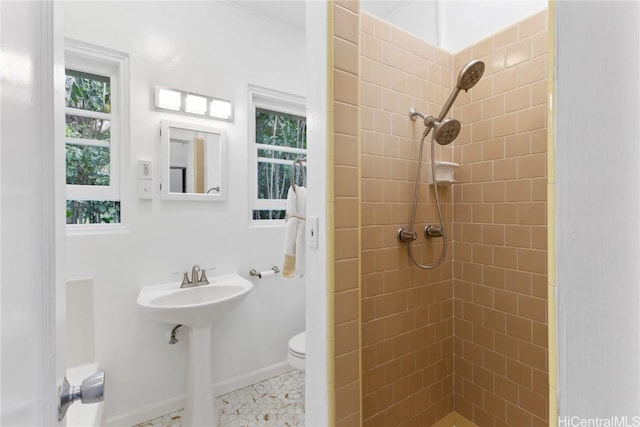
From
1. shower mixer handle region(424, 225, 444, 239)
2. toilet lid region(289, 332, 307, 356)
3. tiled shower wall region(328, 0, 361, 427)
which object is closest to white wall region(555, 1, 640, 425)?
tiled shower wall region(328, 0, 361, 427)

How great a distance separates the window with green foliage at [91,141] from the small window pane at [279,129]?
0.90m

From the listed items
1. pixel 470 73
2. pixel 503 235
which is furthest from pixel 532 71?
pixel 503 235

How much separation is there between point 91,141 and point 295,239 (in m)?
1.30

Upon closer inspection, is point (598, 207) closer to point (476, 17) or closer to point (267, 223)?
point (476, 17)

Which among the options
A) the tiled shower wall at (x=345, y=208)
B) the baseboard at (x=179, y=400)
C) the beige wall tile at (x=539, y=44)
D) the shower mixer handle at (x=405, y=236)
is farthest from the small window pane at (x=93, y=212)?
the beige wall tile at (x=539, y=44)

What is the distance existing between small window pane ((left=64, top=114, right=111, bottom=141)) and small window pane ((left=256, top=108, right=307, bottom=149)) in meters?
0.93

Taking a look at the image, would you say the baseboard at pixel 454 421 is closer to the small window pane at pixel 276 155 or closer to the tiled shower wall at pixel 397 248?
the tiled shower wall at pixel 397 248

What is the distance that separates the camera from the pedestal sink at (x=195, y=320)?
1.52 m

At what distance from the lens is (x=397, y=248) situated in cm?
139

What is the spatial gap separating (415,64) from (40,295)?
1.60 metres

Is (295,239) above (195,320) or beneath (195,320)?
above

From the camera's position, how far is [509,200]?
1408 millimetres

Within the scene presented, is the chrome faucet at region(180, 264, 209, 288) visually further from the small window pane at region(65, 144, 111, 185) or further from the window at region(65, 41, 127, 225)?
the small window pane at region(65, 144, 111, 185)

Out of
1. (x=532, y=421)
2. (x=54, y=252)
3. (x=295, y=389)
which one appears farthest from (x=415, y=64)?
(x=295, y=389)
